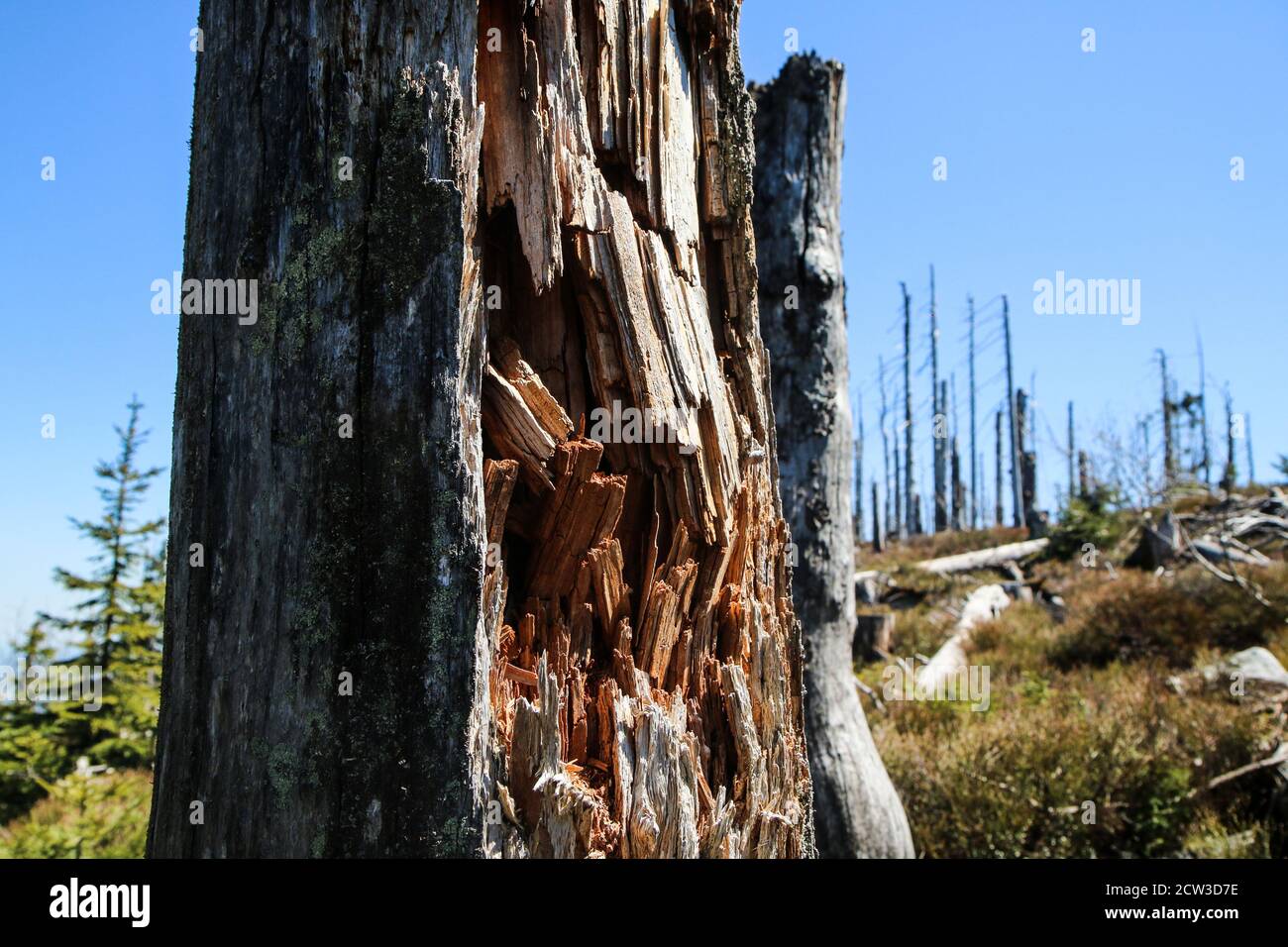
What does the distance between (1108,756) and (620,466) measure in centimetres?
707

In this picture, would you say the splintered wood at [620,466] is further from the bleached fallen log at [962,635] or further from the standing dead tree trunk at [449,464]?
the bleached fallen log at [962,635]

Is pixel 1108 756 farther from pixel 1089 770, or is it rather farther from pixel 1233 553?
pixel 1233 553

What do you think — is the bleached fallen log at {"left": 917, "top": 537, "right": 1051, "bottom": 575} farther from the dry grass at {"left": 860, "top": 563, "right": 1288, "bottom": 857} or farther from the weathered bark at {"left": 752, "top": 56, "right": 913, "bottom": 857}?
the weathered bark at {"left": 752, "top": 56, "right": 913, "bottom": 857}

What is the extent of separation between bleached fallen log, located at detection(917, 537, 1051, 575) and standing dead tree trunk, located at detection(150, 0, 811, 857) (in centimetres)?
2166

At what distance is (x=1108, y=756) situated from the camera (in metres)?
7.58

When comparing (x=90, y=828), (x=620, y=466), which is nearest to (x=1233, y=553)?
(x=620, y=466)

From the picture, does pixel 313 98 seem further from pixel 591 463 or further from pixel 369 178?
pixel 591 463

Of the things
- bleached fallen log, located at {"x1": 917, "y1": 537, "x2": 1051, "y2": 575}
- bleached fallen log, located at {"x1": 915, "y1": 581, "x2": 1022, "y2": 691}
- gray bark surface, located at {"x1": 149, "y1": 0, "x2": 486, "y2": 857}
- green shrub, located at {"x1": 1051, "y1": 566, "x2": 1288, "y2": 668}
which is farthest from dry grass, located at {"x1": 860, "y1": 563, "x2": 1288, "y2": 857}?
bleached fallen log, located at {"x1": 917, "y1": 537, "x2": 1051, "y2": 575}

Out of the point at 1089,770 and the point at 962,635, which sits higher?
the point at 962,635

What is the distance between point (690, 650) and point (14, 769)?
10.4 m

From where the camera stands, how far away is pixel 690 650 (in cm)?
249

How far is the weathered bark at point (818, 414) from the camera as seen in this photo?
17.3ft

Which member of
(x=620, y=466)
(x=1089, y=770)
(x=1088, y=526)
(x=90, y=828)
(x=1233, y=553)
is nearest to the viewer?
(x=620, y=466)

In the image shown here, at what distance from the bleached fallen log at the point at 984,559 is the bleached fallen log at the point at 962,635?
4708 mm
